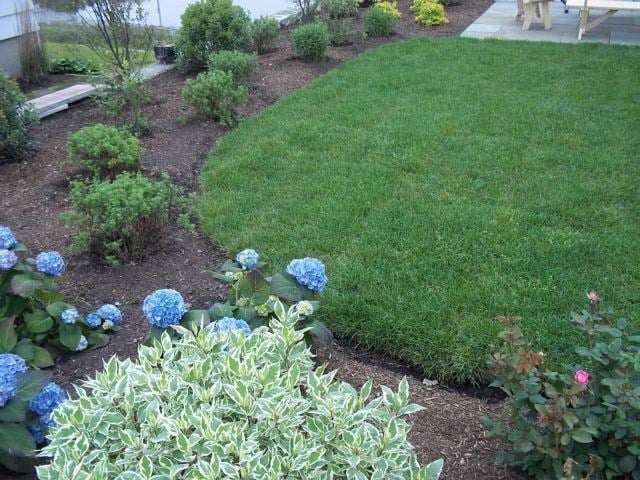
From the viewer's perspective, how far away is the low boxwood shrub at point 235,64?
641 centimetres

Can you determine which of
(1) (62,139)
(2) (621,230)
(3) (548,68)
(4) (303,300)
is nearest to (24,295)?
(4) (303,300)

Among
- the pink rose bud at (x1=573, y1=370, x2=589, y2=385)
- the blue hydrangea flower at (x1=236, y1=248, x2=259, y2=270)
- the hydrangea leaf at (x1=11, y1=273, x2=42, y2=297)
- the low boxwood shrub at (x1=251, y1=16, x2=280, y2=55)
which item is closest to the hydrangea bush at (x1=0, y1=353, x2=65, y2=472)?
the hydrangea leaf at (x1=11, y1=273, x2=42, y2=297)

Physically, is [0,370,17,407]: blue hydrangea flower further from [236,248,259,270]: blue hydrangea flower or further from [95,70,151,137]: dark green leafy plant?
[95,70,151,137]: dark green leafy plant

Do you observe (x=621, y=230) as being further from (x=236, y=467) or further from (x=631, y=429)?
(x=236, y=467)

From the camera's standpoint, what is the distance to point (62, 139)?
18.2 feet

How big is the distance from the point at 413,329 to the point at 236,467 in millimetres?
1660

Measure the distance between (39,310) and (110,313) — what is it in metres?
0.33

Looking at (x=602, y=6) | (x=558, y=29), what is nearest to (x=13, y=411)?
(x=602, y=6)

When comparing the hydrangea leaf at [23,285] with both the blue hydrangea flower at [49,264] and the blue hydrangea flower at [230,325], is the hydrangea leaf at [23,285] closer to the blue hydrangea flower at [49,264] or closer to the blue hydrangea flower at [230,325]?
the blue hydrangea flower at [49,264]

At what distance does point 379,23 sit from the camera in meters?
9.00

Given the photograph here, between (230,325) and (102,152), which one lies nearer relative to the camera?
(230,325)

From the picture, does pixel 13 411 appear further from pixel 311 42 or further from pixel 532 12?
pixel 532 12

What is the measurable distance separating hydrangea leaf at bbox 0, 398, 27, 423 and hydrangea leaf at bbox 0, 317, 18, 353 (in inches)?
14.5

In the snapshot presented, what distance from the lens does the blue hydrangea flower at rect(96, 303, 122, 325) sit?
3156 mm
